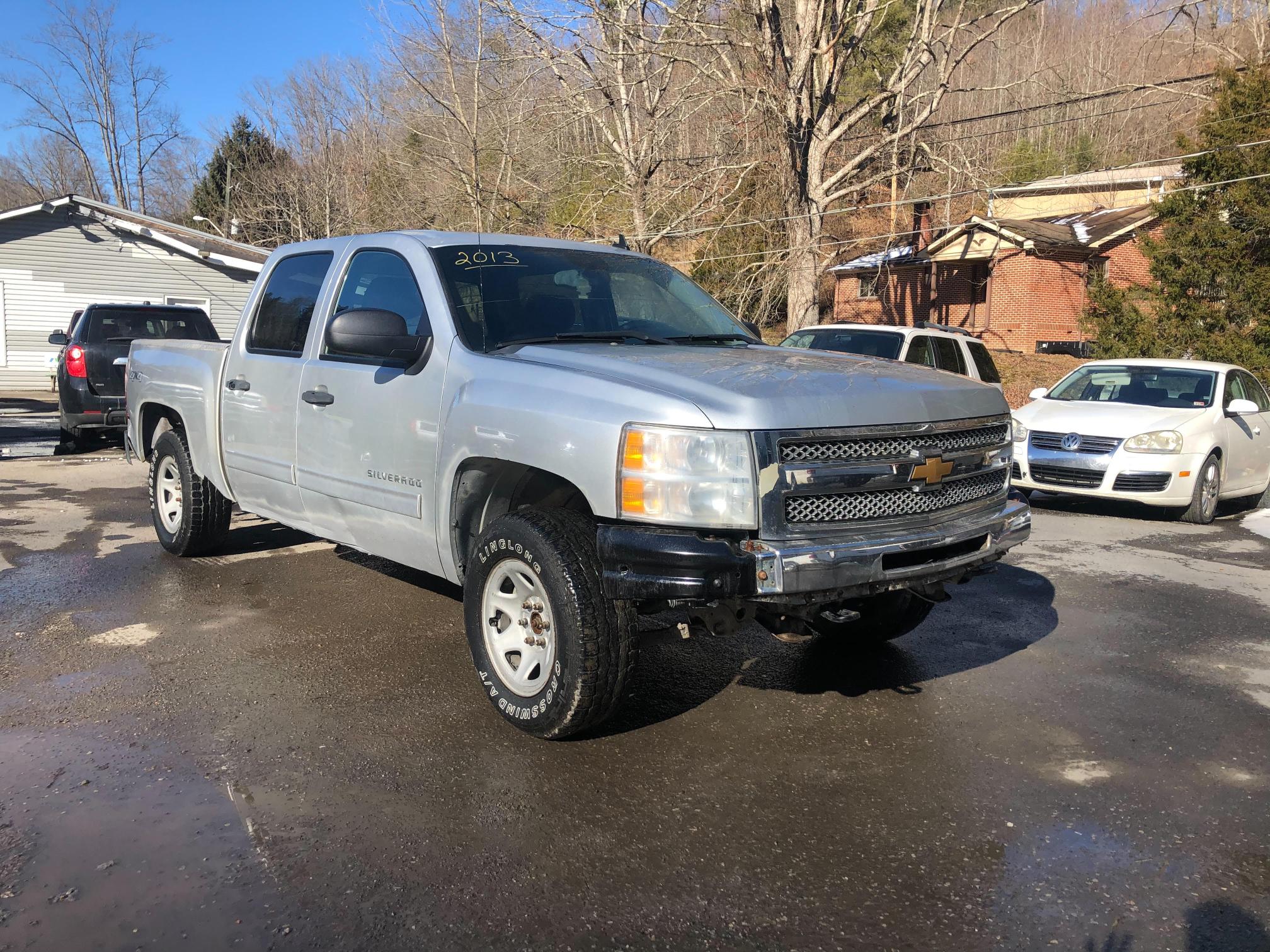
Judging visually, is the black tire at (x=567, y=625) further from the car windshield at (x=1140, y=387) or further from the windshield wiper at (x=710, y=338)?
the car windshield at (x=1140, y=387)

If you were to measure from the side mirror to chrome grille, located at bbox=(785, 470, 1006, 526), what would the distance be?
24.9 feet

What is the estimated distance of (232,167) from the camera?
169 feet

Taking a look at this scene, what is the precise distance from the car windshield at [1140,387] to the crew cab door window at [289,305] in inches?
335

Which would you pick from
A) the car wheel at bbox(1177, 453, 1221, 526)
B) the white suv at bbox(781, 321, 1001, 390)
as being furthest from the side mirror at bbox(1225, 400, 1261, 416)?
the white suv at bbox(781, 321, 1001, 390)

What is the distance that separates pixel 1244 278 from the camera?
18.6 meters

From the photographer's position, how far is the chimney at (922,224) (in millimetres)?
34531

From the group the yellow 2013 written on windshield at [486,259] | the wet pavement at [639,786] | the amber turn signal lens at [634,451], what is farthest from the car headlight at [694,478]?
the yellow 2013 written on windshield at [486,259]

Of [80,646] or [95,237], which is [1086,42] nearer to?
[95,237]

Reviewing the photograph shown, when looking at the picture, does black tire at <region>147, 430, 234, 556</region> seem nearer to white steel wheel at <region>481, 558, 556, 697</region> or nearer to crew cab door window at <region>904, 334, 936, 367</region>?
white steel wheel at <region>481, 558, 556, 697</region>

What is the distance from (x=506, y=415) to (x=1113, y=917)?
8.68ft

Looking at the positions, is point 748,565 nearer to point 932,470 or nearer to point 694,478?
point 694,478

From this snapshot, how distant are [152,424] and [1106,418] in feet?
28.3

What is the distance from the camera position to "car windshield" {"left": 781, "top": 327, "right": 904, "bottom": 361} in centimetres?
1216

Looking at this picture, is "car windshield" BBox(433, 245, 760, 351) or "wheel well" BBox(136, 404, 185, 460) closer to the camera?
"car windshield" BBox(433, 245, 760, 351)
